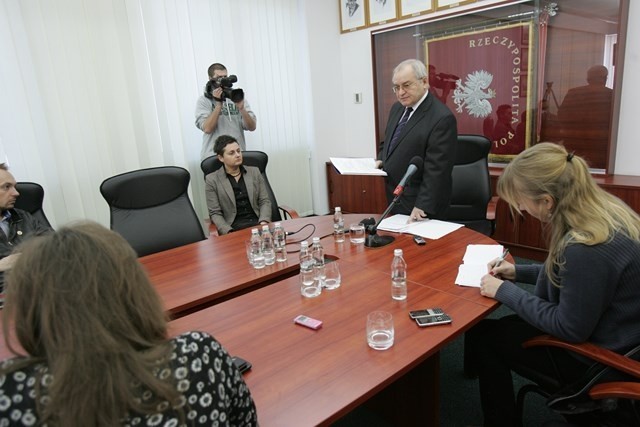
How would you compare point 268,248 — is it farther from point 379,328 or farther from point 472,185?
point 472,185

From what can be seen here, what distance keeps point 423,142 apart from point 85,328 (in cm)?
207

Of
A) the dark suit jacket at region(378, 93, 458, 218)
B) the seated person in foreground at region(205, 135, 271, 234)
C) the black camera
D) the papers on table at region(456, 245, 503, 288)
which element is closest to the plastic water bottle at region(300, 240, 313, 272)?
→ the papers on table at region(456, 245, 503, 288)

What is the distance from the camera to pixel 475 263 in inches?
70.6

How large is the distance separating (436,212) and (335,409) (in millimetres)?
1639

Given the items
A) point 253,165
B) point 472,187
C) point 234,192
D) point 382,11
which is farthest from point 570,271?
point 382,11

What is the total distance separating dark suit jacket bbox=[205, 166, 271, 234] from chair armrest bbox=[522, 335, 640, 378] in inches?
77.3

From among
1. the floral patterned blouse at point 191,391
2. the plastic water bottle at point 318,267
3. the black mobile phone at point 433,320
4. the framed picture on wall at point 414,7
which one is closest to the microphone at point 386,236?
the plastic water bottle at point 318,267

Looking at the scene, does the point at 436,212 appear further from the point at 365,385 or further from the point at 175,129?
the point at 175,129

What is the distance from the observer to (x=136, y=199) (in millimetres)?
2537

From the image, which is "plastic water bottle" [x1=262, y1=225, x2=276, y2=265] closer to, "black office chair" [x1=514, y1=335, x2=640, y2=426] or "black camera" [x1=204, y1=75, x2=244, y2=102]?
"black office chair" [x1=514, y1=335, x2=640, y2=426]

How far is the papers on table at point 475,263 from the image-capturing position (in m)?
1.65

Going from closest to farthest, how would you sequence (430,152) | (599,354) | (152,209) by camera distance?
(599,354), (430,152), (152,209)

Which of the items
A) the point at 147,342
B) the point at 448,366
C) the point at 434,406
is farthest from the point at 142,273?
Answer: the point at 448,366

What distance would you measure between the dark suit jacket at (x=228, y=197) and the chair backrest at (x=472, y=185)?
1324mm
